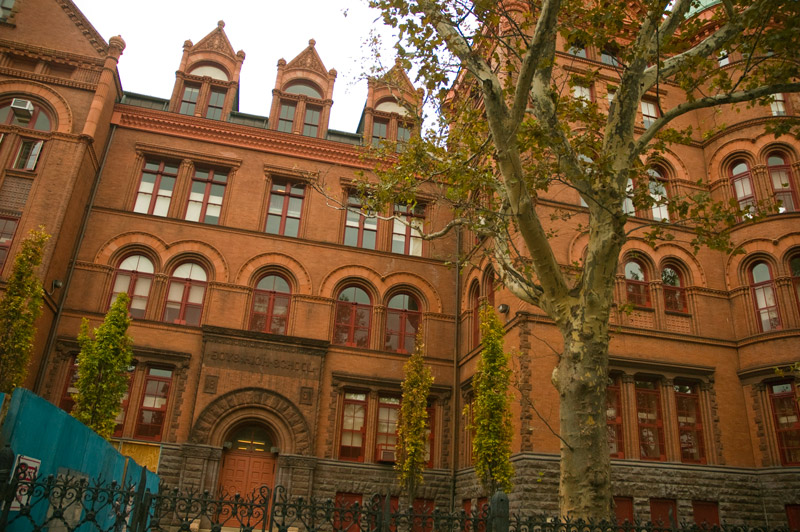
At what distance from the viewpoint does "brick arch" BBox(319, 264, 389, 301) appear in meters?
24.0

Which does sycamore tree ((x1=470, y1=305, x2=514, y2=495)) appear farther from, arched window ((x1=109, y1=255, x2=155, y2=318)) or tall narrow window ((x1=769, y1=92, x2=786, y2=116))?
tall narrow window ((x1=769, y1=92, x2=786, y2=116))

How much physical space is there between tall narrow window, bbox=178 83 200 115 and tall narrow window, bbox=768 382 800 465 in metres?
23.7

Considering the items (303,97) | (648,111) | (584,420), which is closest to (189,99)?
(303,97)

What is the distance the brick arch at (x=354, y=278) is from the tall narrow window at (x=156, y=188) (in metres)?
6.80

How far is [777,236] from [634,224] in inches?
177

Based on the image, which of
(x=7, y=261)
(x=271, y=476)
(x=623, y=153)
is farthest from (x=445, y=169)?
(x=7, y=261)

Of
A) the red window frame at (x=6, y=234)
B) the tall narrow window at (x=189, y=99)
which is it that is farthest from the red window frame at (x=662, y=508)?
the tall narrow window at (x=189, y=99)

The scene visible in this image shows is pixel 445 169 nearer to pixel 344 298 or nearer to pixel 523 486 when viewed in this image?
pixel 523 486

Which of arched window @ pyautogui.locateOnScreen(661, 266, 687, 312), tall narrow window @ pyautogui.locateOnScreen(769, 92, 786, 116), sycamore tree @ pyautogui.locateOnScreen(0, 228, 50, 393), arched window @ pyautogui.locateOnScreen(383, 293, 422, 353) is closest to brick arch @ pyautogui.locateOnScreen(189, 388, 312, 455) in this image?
arched window @ pyautogui.locateOnScreen(383, 293, 422, 353)

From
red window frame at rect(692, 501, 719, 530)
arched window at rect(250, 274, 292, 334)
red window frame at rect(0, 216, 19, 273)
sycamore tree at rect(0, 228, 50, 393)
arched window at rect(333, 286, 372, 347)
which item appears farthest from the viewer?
arched window at rect(333, 286, 372, 347)

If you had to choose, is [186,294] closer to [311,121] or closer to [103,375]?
[103,375]

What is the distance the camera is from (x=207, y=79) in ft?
86.4

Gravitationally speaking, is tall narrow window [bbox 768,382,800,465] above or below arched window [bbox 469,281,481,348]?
below

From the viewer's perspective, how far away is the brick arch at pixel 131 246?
22625 millimetres
